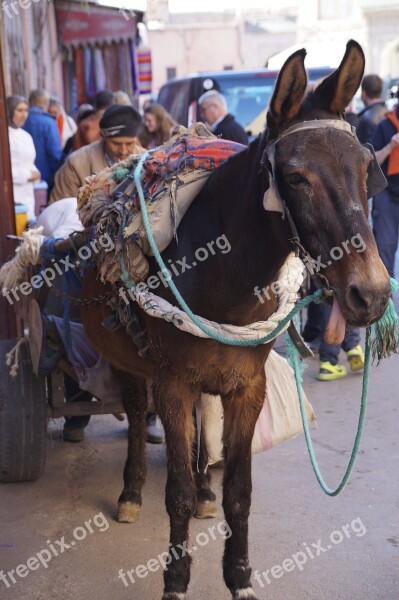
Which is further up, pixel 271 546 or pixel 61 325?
pixel 61 325

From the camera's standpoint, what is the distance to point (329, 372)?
6477 mm

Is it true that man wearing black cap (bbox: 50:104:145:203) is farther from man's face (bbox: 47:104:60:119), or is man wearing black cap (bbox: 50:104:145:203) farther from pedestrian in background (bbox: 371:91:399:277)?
man's face (bbox: 47:104:60:119)

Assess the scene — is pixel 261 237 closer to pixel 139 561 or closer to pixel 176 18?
pixel 139 561

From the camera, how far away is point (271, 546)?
380cm

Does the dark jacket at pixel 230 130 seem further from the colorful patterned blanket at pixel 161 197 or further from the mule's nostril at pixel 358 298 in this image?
the mule's nostril at pixel 358 298

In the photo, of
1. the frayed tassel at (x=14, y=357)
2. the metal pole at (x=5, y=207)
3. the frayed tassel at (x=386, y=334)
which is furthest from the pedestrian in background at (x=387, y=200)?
the frayed tassel at (x=386, y=334)

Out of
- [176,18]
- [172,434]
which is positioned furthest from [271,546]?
A: [176,18]

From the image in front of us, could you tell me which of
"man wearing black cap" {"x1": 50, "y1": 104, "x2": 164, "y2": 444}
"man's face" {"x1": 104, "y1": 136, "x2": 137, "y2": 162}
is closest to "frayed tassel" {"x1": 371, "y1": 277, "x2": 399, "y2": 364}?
"man wearing black cap" {"x1": 50, "y1": 104, "x2": 164, "y2": 444}

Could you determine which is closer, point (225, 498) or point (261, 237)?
point (261, 237)

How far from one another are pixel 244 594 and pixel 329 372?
3378 millimetres

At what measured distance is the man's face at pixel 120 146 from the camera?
507 centimetres

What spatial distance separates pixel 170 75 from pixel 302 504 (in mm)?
47936

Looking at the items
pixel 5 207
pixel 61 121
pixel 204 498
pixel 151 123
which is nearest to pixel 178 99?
pixel 61 121

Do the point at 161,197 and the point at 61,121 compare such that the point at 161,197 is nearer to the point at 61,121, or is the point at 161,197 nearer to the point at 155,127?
the point at 155,127
